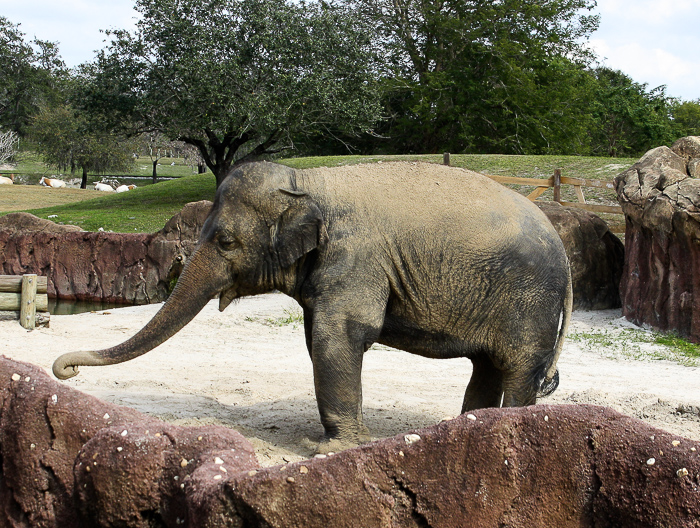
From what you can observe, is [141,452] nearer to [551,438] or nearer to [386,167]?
[551,438]

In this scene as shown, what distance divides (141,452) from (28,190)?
3626 cm

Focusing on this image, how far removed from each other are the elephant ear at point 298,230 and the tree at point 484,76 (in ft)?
91.7

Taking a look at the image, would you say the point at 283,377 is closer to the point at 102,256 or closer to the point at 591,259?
the point at 591,259

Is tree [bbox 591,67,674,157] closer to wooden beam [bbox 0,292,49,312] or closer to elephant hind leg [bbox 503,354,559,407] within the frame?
wooden beam [bbox 0,292,49,312]

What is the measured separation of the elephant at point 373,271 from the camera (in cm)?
487

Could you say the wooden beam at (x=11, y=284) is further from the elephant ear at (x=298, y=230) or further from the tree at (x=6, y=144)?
the tree at (x=6, y=144)

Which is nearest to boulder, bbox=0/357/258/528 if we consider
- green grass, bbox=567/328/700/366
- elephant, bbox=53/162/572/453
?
elephant, bbox=53/162/572/453

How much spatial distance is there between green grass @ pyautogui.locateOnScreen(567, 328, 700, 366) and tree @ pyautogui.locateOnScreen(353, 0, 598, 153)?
2199 centimetres

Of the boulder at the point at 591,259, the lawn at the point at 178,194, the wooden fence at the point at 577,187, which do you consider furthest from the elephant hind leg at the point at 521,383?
the lawn at the point at 178,194

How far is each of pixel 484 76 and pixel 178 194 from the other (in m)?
13.7

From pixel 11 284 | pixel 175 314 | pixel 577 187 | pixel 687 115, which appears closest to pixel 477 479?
pixel 175 314

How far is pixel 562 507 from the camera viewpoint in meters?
2.73

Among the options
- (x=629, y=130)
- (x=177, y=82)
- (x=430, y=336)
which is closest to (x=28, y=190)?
(x=177, y=82)

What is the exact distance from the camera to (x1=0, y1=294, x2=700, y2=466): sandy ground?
612 centimetres
